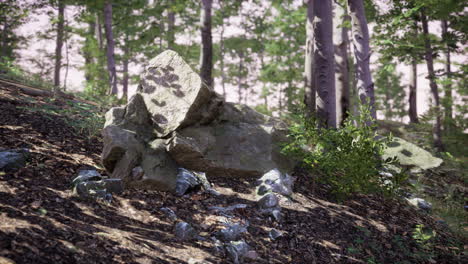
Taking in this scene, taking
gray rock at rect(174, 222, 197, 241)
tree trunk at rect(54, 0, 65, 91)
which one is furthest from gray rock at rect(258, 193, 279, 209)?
tree trunk at rect(54, 0, 65, 91)

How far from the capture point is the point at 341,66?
30.1 feet

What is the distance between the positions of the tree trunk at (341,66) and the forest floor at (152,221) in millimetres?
3773

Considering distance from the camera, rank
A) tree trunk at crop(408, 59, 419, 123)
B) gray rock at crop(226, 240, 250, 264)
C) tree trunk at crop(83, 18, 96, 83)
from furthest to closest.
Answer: tree trunk at crop(83, 18, 96, 83), tree trunk at crop(408, 59, 419, 123), gray rock at crop(226, 240, 250, 264)

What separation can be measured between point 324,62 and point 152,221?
4.52 m

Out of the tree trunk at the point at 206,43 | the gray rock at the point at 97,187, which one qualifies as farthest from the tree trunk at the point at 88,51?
the gray rock at the point at 97,187

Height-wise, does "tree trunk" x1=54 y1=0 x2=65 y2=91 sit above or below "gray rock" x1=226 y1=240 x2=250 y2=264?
above

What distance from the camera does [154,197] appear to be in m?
4.20

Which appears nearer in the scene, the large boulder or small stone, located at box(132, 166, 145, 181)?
small stone, located at box(132, 166, 145, 181)

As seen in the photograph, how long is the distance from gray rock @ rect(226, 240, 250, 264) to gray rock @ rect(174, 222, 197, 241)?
0.45 m

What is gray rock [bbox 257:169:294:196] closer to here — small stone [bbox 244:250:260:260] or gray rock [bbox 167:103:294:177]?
gray rock [bbox 167:103:294:177]

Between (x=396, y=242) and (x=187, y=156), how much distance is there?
3.35 meters

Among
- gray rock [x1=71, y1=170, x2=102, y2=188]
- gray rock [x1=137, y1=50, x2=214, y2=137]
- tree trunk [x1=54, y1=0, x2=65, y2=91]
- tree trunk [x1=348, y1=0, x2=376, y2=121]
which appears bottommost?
gray rock [x1=71, y1=170, x2=102, y2=188]

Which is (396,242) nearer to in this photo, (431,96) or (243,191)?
(243,191)

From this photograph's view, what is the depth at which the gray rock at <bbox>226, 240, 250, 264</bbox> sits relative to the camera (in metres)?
3.25
